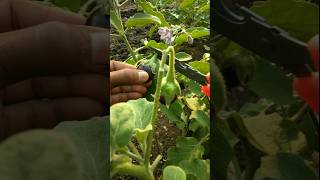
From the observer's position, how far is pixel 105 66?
0.68 metres

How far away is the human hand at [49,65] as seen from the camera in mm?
662

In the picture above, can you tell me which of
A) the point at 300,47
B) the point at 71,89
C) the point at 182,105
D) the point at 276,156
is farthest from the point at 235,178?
the point at 182,105

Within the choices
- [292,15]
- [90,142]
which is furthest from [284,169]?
[90,142]

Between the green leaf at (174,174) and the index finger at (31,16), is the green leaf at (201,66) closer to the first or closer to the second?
the green leaf at (174,174)

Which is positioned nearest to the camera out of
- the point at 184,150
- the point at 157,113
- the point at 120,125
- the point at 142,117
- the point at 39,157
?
the point at 39,157

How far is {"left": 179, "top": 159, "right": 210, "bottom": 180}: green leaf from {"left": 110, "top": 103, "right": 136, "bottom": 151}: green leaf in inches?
10.1

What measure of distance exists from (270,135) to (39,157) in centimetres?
30

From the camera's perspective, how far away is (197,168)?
1.02 metres

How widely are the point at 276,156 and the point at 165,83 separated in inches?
20.0

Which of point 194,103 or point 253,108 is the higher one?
point 253,108

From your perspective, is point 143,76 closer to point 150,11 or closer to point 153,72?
point 153,72

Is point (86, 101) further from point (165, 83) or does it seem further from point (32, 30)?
point (165, 83)

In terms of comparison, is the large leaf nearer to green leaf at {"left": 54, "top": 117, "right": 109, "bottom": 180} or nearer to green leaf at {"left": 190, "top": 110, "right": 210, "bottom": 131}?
green leaf at {"left": 54, "top": 117, "right": 109, "bottom": 180}

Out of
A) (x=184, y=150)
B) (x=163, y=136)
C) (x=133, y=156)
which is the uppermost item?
(x=133, y=156)
